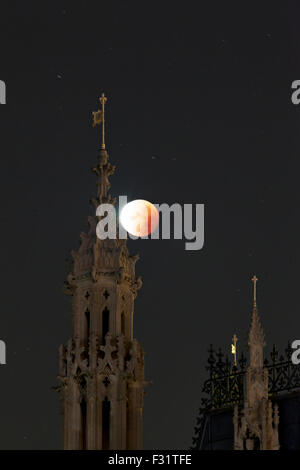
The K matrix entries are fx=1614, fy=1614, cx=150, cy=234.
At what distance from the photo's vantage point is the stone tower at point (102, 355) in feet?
174

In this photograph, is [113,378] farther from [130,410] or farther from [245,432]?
[245,432]

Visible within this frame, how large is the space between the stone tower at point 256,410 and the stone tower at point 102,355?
146 inches

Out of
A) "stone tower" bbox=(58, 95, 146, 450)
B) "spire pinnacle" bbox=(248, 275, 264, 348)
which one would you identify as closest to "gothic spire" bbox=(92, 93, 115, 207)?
"stone tower" bbox=(58, 95, 146, 450)

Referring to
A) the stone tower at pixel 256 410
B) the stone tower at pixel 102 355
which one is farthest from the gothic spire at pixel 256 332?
the stone tower at pixel 102 355

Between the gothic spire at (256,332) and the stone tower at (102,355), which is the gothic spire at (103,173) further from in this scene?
the gothic spire at (256,332)

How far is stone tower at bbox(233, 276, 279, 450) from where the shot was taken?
5172 centimetres

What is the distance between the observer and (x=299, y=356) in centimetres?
5478

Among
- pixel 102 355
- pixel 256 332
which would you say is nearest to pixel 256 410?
pixel 256 332
